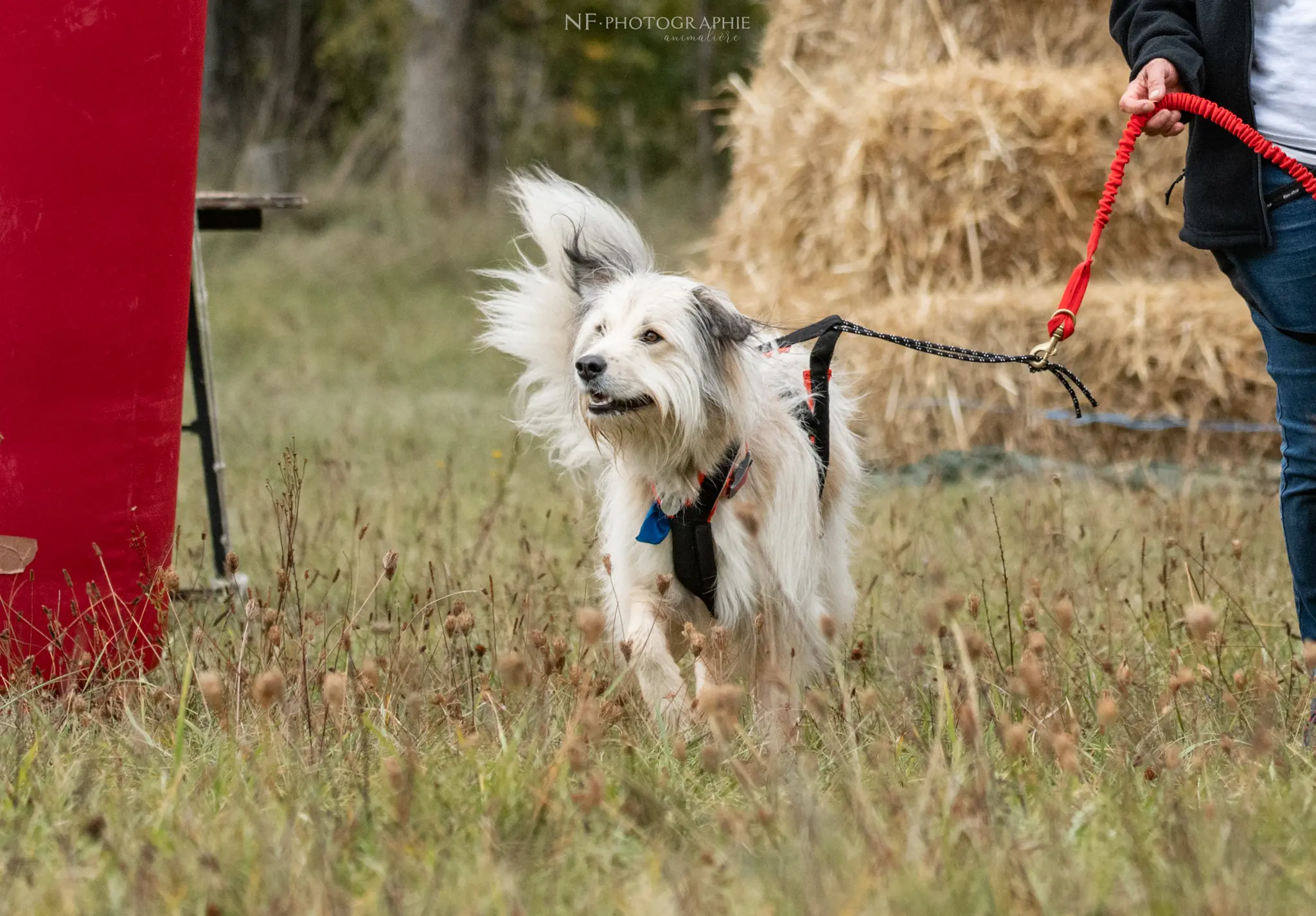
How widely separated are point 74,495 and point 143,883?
1.56 metres

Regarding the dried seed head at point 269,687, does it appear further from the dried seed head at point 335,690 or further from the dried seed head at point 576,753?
the dried seed head at point 576,753

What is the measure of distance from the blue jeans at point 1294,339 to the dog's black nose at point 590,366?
58.7 inches

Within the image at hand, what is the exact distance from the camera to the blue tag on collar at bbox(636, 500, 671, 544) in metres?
3.74

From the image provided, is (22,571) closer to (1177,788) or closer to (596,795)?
(596,795)

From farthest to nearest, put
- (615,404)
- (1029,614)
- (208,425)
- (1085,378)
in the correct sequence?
(1085,378), (208,425), (615,404), (1029,614)

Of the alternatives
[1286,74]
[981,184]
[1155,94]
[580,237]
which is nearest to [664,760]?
[1155,94]

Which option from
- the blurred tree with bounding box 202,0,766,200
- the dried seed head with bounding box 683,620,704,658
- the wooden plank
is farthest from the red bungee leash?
the blurred tree with bounding box 202,0,766,200

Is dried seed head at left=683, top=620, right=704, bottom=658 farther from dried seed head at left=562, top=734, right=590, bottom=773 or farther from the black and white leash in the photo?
the black and white leash

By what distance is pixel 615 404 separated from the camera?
3.67 meters

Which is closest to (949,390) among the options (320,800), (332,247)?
(320,800)

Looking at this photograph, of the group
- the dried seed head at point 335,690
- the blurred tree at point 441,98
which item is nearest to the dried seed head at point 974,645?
the dried seed head at point 335,690

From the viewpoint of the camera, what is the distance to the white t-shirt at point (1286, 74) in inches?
118

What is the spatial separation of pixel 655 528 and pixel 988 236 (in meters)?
4.30

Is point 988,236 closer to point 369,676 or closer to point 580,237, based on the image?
point 580,237
